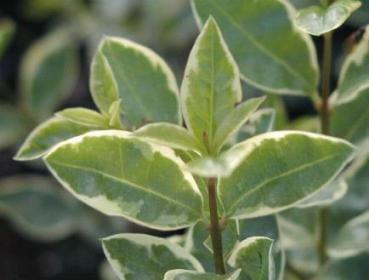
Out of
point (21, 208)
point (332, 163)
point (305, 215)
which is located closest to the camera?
point (332, 163)

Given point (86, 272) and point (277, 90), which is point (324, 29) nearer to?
point (277, 90)

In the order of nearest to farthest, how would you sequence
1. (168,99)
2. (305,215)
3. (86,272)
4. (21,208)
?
(168,99)
(305,215)
(21,208)
(86,272)

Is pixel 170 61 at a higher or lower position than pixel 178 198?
lower

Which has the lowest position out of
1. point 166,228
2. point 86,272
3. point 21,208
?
point 86,272

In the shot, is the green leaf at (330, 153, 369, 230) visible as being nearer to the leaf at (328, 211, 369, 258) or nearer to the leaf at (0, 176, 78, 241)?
the leaf at (328, 211, 369, 258)

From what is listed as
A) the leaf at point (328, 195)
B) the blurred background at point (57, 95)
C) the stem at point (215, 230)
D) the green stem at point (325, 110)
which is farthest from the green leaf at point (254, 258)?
the blurred background at point (57, 95)

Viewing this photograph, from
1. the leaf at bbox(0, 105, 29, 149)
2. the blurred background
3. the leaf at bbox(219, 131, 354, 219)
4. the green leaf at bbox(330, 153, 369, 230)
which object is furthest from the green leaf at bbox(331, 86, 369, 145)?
the leaf at bbox(0, 105, 29, 149)

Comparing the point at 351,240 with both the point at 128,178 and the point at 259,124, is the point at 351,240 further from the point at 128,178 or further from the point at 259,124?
the point at 128,178

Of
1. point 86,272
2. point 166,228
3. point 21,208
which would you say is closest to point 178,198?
point 166,228

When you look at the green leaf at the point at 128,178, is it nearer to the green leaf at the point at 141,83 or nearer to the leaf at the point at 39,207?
the green leaf at the point at 141,83
